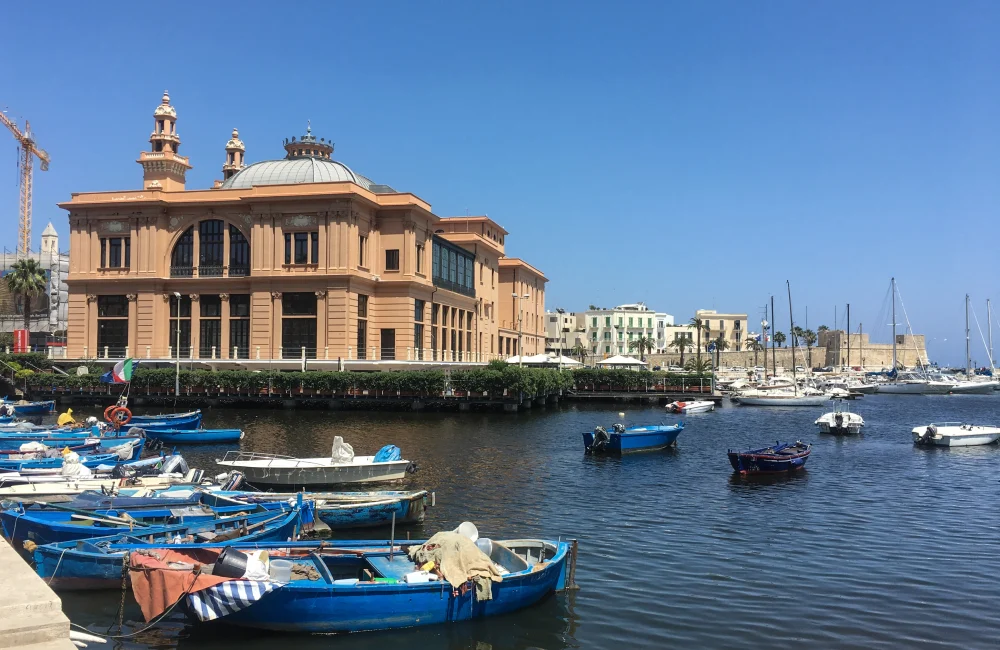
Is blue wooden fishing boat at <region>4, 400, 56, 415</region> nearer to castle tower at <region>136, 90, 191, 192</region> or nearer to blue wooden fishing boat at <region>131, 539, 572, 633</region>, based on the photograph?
castle tower at <region>136, 90, 191, 192</region>

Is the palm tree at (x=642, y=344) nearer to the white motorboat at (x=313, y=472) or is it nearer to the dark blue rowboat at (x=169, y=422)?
the dark blue rowboat at (x=169, y=422)

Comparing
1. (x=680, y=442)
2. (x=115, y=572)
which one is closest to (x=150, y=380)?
(x=680, y=442)

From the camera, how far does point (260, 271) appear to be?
225 feet

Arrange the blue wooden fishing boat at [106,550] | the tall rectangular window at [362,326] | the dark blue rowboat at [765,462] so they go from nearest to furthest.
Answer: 1. the blue wooden fishing boat at [106,550]
2. the dark blue rowboat at [765,462]
3. the tall rectangular window at [362,326]

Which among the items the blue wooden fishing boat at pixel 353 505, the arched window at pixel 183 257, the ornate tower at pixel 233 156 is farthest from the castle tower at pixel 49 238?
the blue wooden fishing boat at pixel 353 505

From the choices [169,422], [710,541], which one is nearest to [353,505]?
[710,541]

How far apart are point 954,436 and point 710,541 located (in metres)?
30.7

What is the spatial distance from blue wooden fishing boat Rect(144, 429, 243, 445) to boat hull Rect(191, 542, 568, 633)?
29472mm

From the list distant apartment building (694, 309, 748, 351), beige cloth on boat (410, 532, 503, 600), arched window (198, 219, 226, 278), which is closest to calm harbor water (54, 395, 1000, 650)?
beige cloth on boat (410, 532, 503, 600)

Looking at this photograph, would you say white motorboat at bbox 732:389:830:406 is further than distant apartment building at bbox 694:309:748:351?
No

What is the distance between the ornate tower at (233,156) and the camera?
3839 inches

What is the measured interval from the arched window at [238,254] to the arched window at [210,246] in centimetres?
90

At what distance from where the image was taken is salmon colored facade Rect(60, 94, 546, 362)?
67500 millimetres

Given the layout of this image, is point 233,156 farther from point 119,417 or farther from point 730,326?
point 730,326
